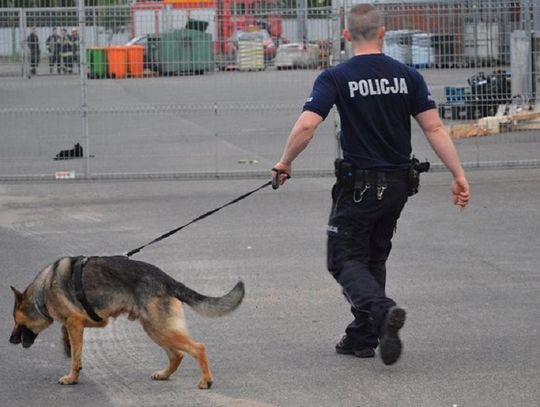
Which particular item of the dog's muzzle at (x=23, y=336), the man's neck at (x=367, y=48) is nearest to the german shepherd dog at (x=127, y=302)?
the dog's muzzle at (x=23, y=336)

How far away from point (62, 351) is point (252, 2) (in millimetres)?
8260

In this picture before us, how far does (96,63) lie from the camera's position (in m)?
15.1

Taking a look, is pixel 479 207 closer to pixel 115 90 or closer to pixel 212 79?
pixel 212 79

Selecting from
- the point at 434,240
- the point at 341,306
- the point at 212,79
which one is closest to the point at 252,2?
the point at 212,79

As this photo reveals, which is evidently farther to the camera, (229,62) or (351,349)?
(229,62)

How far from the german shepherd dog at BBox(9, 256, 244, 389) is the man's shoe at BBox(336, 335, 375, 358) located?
0.89 m

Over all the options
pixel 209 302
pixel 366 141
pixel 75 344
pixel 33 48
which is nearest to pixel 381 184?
pixel 366 141

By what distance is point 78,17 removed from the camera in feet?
48.6

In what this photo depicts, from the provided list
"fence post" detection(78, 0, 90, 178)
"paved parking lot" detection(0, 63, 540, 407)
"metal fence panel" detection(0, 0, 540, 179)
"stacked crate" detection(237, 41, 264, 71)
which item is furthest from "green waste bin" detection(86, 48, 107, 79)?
"stacked crate" detection(237, 41, 264, 71)

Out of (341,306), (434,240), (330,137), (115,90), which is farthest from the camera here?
(330,137)

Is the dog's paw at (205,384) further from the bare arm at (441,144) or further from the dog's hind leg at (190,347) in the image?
the bare arm at (441,144)

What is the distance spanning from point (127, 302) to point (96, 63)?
8781 millimetres

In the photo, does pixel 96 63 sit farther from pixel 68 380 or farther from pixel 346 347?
pixel 68 380

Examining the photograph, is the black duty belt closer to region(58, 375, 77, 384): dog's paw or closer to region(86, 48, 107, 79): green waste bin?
region(58, 375, 77, 384): dog's paw
